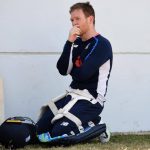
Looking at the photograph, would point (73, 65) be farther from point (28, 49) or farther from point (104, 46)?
point (28, 49)

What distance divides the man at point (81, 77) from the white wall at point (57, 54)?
0.65m

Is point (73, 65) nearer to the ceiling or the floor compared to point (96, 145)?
nearer to the ceiling

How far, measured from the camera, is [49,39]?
6301 mm

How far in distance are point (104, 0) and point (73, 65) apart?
3.50ft

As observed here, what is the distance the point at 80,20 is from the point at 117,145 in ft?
3.83

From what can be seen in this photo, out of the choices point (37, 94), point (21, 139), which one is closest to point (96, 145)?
point (21, 139)

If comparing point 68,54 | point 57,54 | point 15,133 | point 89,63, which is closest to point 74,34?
point 68,54

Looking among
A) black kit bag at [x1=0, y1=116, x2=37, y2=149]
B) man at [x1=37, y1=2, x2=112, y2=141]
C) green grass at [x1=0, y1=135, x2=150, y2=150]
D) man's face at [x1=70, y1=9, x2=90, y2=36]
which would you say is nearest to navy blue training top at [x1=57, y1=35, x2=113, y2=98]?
man at [x1=37, y1=2, x2=112, y2=141]

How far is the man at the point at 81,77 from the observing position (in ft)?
17.7

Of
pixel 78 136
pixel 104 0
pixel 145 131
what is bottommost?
pixel 145 131

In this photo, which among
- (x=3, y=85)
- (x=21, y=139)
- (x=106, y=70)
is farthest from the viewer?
(x=3, y=85)

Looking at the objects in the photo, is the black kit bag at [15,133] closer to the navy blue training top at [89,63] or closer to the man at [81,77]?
the man at [81,77]

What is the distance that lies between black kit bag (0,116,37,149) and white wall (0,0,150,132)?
951 millimetres

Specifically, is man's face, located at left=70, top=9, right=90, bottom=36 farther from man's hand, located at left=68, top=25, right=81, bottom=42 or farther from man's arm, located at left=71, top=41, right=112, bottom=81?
man's arm, located at left=71, top=41, right=112, bottom=81
